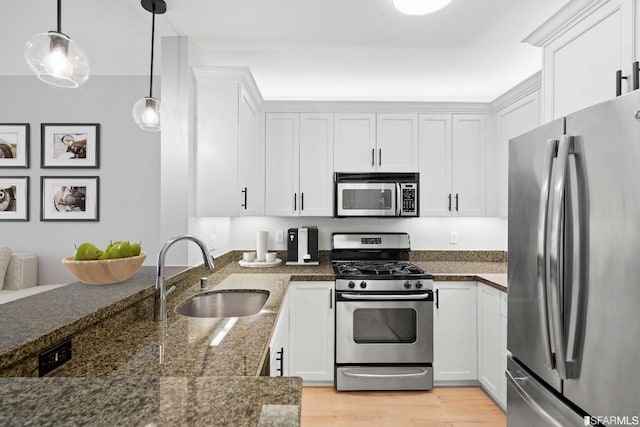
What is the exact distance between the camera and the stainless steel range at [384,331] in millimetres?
2555

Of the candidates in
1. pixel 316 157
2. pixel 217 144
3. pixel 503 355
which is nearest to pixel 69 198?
pixel 217 144

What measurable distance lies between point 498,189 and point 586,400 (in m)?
2.17

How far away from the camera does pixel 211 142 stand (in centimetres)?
231

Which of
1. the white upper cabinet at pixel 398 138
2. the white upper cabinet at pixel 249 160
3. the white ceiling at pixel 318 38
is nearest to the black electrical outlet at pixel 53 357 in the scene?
the white upper cabinet at pixel 249 160

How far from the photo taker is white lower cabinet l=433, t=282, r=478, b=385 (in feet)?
8.51

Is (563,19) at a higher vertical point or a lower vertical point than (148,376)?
higher

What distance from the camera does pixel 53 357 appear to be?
983 millimetres

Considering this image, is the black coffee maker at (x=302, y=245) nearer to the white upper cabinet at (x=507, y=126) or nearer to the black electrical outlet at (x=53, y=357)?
the white upper cabinet at (x=507, y=126)

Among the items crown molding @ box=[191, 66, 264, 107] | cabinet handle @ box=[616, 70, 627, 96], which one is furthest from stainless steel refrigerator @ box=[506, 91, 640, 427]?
crown molding @ box=[191, 66, 264, 107]

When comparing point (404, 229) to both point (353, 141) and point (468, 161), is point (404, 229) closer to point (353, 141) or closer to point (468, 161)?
point (468, 161)

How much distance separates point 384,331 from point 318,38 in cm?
207

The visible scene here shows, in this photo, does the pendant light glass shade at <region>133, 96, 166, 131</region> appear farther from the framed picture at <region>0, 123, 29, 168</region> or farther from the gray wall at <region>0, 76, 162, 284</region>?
the framed picture at <region>0, 123, 29, 168</region>

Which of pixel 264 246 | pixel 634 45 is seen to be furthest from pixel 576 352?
pixel 264 246

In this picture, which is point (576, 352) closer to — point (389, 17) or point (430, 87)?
point (389, 17)
